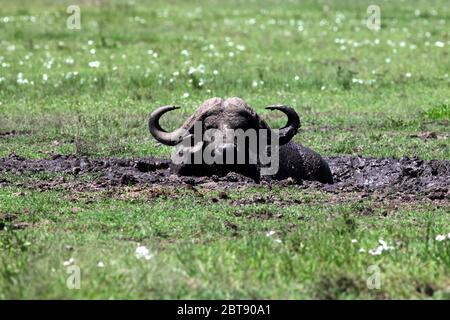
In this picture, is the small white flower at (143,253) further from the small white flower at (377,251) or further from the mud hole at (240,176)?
the mud hole at (240,176)

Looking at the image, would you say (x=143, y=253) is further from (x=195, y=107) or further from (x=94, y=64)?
(x=94, y=64)

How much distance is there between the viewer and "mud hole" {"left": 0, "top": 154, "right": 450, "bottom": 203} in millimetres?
11211

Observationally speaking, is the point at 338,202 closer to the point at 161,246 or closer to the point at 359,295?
the point at 161,246

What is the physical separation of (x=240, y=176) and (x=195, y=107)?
4.91 metres

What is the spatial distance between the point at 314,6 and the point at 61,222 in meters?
21.4

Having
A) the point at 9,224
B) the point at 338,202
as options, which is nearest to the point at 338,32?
the point at 338,202

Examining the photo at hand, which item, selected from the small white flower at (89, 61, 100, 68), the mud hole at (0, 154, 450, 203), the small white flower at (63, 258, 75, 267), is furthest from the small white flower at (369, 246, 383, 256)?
the small white flower at (89, 61, 100, 68)

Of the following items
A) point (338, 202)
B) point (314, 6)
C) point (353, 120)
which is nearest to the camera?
point (338, 202)

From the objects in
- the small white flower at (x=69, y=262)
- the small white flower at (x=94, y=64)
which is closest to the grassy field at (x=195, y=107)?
the small white flower at (x=69, y=262)

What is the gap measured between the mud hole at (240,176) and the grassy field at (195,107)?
0.34 meters

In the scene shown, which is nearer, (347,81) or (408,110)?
(408,110)

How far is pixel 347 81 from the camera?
712 inches

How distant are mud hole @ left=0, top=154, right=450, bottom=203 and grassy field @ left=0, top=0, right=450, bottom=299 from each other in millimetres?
341

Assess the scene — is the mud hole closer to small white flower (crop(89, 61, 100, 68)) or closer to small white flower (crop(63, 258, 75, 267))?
small white flower (crop(63, 258, 75, 267))
